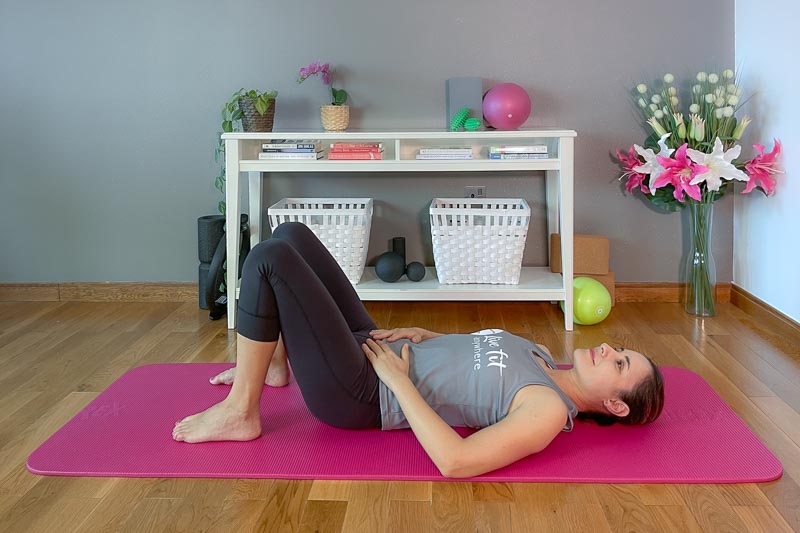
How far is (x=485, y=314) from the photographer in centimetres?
372

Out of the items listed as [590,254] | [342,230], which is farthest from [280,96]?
[590,254]

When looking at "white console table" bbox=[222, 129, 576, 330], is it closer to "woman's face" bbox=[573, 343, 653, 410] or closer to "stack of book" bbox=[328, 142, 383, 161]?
"stack of book" bbox=[328, 142, 383, 161]

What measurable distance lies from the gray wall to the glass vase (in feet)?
0.94

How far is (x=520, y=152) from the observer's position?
11.4 ft

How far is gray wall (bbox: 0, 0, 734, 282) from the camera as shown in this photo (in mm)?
3773

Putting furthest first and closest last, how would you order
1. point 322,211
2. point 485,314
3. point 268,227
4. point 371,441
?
point 268,227 < point 485,314 < point 322,211 < point 371,441

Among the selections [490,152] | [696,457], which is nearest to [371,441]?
[696,457]

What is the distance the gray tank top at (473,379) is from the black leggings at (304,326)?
0.11m

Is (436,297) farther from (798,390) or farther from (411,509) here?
(411,509)

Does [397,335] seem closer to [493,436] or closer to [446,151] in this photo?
[493,436]

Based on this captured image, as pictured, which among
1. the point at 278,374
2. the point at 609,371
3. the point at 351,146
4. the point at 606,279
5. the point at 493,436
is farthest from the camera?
the point at 606,279

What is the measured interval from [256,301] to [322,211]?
1.48 metres

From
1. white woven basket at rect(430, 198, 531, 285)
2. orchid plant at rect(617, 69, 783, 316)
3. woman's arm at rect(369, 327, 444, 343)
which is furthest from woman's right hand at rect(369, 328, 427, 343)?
orchid plant at rect(617, 69, 783, 316)

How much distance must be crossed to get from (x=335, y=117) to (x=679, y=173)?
1.44 meters
